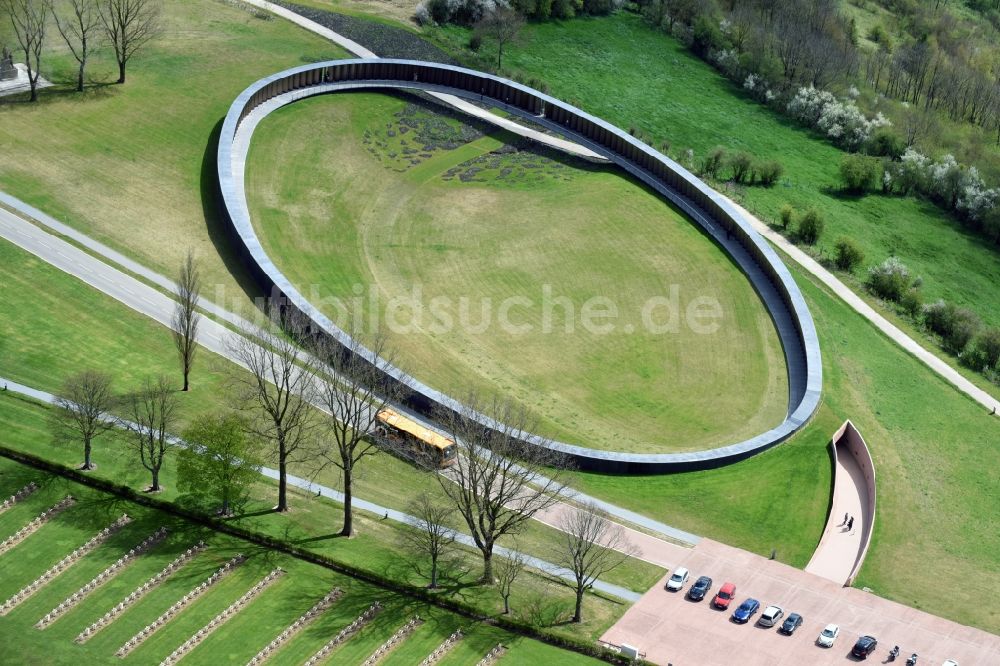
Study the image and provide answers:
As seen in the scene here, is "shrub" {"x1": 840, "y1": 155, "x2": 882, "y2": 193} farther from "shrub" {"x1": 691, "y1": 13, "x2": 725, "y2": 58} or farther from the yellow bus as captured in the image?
the yellow bus

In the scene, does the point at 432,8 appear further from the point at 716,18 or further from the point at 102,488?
the point at 102,488

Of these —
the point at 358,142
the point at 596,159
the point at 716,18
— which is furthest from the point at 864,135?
the point at 358,142

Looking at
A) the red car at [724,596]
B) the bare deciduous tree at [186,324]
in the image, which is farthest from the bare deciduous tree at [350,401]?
the red car at [724,596]

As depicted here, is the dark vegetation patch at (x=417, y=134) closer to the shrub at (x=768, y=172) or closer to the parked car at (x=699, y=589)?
the shrub at (x=768, y=172)

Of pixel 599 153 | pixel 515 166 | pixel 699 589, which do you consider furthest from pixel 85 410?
pixel 599 153

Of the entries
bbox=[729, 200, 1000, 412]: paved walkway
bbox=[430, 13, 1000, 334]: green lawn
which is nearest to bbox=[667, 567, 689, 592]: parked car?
bbox=[729, 200, 1000, 412]: paved walkway

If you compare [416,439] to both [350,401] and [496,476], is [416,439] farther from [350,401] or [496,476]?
[350,401]
